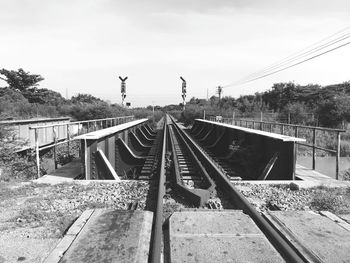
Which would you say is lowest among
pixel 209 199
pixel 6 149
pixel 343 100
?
pixel 209 199

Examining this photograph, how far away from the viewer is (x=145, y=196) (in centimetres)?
556

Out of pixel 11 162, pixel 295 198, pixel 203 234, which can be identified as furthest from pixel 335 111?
pixel 203 234

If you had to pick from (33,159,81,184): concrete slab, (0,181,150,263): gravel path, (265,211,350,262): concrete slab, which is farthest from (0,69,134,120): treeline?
(265,211,350,262): concrete slab

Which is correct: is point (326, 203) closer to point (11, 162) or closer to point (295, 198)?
point (295, 198)

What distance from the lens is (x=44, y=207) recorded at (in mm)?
4785

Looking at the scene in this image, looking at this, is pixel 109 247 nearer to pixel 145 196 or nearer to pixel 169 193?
pixel 145 196

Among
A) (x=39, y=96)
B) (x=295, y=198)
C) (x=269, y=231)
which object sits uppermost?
(x=39, y=96)

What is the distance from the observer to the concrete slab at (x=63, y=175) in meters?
6.49

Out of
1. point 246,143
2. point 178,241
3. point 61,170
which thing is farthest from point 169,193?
point 246,143

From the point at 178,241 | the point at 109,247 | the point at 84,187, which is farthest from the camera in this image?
the point at 84,187

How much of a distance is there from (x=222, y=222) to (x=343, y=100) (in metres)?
26.6

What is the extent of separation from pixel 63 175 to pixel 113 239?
4364 mm

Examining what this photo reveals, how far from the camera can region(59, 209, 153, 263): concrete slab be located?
2996 millimetres

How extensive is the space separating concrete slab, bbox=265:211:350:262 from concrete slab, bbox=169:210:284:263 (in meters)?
0.36
